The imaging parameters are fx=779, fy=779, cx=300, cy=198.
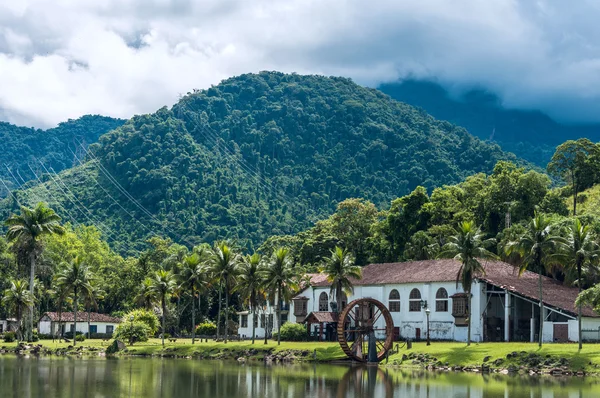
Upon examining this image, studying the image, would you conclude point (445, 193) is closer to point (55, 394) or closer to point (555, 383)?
point (555, 383)

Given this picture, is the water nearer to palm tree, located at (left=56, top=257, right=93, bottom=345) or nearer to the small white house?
palm tree, located at (left=56, top=257, right=93, bottom=345)

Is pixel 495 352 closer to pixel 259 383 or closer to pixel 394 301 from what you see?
pixel 394 301

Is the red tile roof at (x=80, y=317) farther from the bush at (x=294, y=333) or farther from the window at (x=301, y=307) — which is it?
the bush at (x=294, y=333)

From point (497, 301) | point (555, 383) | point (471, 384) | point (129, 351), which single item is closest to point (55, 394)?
point (471, 384)

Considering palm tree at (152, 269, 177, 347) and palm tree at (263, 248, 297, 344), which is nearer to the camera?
palm tree at (263, 248, 297, 344)

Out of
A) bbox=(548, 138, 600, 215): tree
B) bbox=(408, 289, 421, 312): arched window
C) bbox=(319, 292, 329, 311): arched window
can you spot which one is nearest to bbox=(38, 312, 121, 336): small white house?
bbox=(319, 292, 329, 311): arched window

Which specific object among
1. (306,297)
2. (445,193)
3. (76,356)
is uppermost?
(445,193)

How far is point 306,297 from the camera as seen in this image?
327 feet

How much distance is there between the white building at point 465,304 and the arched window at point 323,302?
183cm

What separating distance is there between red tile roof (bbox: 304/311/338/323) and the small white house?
4236 centimetres

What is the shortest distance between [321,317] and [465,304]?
1718 centimetres

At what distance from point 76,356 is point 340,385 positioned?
136 feet

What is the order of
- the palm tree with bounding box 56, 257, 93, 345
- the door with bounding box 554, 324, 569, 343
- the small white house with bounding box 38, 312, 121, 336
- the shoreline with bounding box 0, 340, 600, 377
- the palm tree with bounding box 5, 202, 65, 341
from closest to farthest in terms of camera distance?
the shoreline with bounding box 0, 340, 600, 377 < the door with bounding box 554, 324, 569, 343 < the palm tree with bounding box 5, 202, 65, 341 < the palm tree with bounding box 56, 257, 93, 345 < the small white house with bounding box 38, 312, 121, 336

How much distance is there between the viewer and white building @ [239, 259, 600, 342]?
74.0 metres
